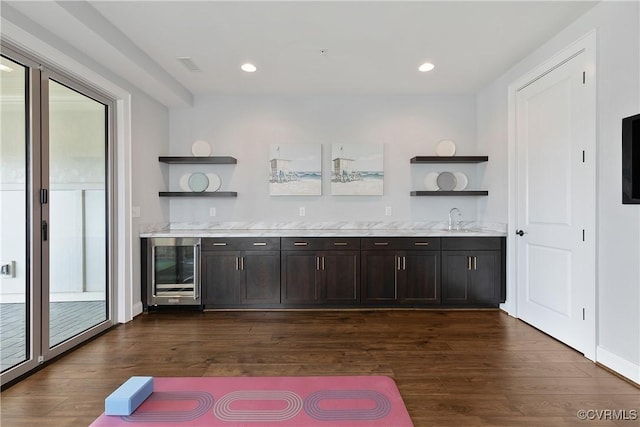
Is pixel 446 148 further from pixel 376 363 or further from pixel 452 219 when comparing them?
pixel 376 363

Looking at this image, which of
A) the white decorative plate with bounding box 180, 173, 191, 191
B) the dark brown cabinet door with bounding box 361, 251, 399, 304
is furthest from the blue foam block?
the white decorative plate with bounding box 180, 173, 191, 191

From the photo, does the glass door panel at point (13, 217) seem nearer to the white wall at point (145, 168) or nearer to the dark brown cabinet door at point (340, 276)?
the white wall at point (145, 168)

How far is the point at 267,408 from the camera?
1725 millimetres

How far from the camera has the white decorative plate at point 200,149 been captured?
4.61 meters

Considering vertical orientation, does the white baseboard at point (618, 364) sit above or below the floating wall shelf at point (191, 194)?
below

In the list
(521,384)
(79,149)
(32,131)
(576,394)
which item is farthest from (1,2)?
(576,394)

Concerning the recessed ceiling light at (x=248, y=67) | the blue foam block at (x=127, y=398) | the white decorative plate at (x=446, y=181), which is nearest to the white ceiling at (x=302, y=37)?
the recessed ceiling light at (x=248, y=67)

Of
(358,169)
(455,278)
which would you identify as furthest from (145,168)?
(455,278)

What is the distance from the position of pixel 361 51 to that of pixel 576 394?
3246mm

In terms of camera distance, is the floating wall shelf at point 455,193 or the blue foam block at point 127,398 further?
the floating wall shelf at point 455,193

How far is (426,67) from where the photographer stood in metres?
3.72

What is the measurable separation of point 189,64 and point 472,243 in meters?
3.76

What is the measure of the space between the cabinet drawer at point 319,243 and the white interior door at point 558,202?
183 centimetres

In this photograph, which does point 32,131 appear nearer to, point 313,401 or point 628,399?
point 313,401
